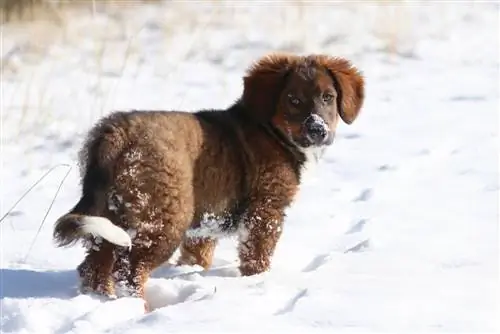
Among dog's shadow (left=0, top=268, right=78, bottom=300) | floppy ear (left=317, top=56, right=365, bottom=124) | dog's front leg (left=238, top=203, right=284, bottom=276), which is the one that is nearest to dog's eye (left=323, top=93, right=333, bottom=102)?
floppy ear (left=317, top=56, right=365, bottom=124)

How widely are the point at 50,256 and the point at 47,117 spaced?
2.94 metres

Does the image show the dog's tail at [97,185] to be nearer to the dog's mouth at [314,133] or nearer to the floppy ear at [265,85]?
the floppy ear at [265,85]

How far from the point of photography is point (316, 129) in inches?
191

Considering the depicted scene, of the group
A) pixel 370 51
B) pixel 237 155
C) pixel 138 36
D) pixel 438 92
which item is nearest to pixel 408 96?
pixel 438 92

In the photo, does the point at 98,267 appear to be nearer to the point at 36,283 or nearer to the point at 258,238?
the point at 36,283

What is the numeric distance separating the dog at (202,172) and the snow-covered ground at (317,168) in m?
0.20

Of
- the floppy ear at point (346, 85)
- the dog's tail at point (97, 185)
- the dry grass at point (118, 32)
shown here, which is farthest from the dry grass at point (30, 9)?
the dog's tail at point (97, 185)

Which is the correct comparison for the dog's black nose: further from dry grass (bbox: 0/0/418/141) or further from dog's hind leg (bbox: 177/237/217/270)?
dry grass (bbox: 0/0/418/141)

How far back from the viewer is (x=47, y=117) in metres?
8.05

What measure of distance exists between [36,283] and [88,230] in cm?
68

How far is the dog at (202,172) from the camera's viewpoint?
4395 millimetres

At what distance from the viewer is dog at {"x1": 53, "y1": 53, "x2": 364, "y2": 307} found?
4.39 meters

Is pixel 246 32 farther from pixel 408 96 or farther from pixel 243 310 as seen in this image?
pixel 243 310

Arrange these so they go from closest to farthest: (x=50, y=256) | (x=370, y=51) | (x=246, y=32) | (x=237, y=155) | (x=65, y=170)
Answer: (x=237, y=155) < (x=50, y=256) < (x=65, y=170) < (x=370, y=51) < (x=246, y=32)
